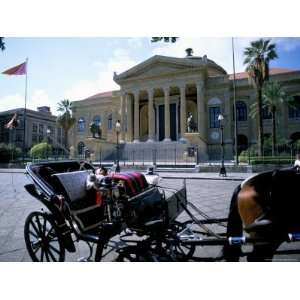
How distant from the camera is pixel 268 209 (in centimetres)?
225

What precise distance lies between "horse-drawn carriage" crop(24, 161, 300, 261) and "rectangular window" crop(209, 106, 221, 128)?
28334mm

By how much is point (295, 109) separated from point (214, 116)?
8469mm

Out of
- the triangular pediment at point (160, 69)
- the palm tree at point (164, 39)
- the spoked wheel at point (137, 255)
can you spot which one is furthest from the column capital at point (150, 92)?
the spoked wheel at point (137, 255)

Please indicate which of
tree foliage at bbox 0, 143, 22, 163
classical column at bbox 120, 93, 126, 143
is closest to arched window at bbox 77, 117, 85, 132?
classical column at bbox 120, 93, 126, 143

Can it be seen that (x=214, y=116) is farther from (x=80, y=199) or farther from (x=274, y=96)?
(x=80, y=199)

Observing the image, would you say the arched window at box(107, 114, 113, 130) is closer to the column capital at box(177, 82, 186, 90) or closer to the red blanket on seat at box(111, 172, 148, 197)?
the column capital at box(177, 82, 186, 90)

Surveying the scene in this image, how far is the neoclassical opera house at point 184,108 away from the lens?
2717 cm

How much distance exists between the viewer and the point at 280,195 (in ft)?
7.30

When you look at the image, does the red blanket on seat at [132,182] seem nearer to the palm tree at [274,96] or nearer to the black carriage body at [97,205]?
the black carriage body at [97,205]

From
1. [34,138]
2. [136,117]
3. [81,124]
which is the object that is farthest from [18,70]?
[81,124]

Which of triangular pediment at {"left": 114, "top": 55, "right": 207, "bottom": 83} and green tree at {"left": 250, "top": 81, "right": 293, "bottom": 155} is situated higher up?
triangular pediment at {"left": 114, "top": 55, "right": 207, "bottom": 83}

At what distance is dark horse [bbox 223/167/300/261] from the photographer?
221cm

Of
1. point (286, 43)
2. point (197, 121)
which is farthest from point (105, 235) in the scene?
point (197, 121)
